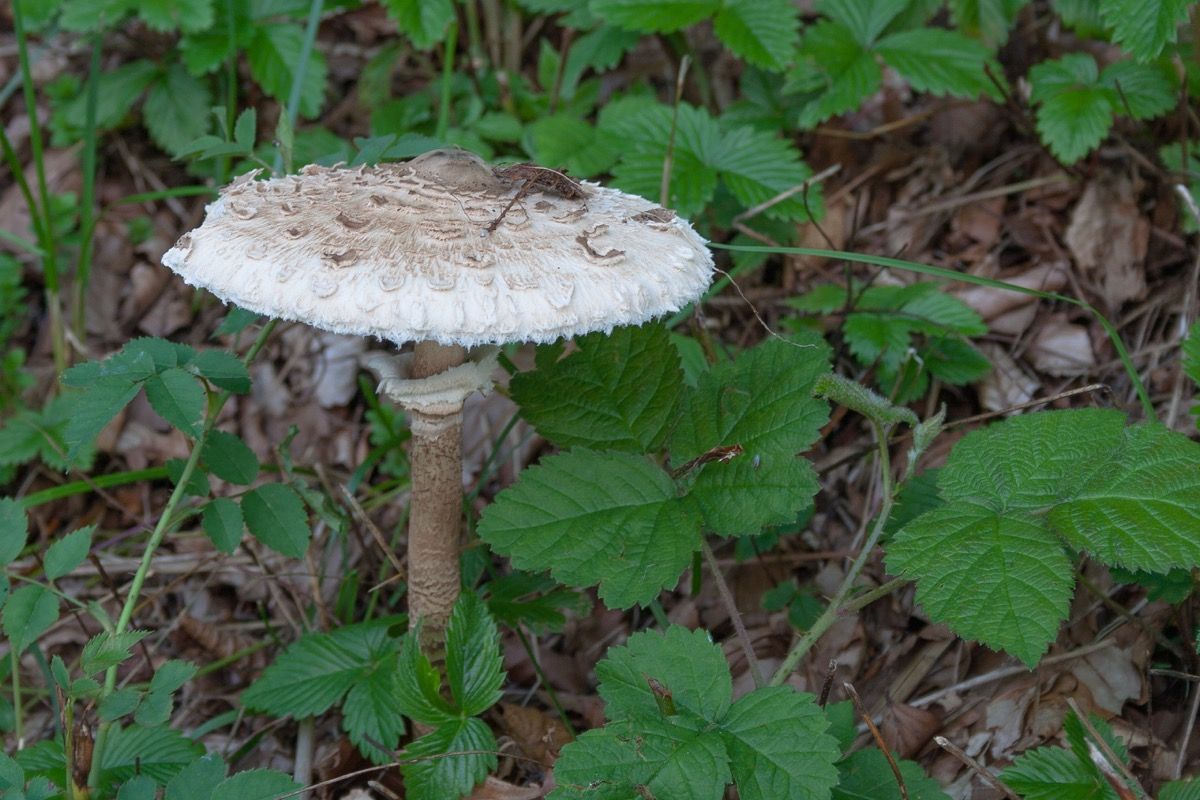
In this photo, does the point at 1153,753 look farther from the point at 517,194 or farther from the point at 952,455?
the point at 517,194

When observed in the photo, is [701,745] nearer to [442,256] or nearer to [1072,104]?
[442,256]

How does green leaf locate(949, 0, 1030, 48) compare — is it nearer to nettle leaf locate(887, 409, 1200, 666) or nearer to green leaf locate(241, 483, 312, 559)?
nettle leaf locate(887, 409, 1200, 666)

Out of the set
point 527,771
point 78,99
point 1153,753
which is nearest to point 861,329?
point 1153,753

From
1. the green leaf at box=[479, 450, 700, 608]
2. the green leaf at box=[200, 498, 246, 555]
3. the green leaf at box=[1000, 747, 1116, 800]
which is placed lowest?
the green leaf at box=[1000, 747, 1116, 800]

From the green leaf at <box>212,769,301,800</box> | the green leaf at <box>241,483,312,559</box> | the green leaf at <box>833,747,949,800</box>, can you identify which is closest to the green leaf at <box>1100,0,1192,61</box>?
the green leaf at <box>833,747,949,800</box>

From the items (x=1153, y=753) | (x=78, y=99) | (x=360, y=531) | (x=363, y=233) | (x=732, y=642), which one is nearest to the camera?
(x=363, y=233)

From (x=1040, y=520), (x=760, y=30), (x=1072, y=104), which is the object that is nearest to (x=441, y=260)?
(x=1040, y=520)
